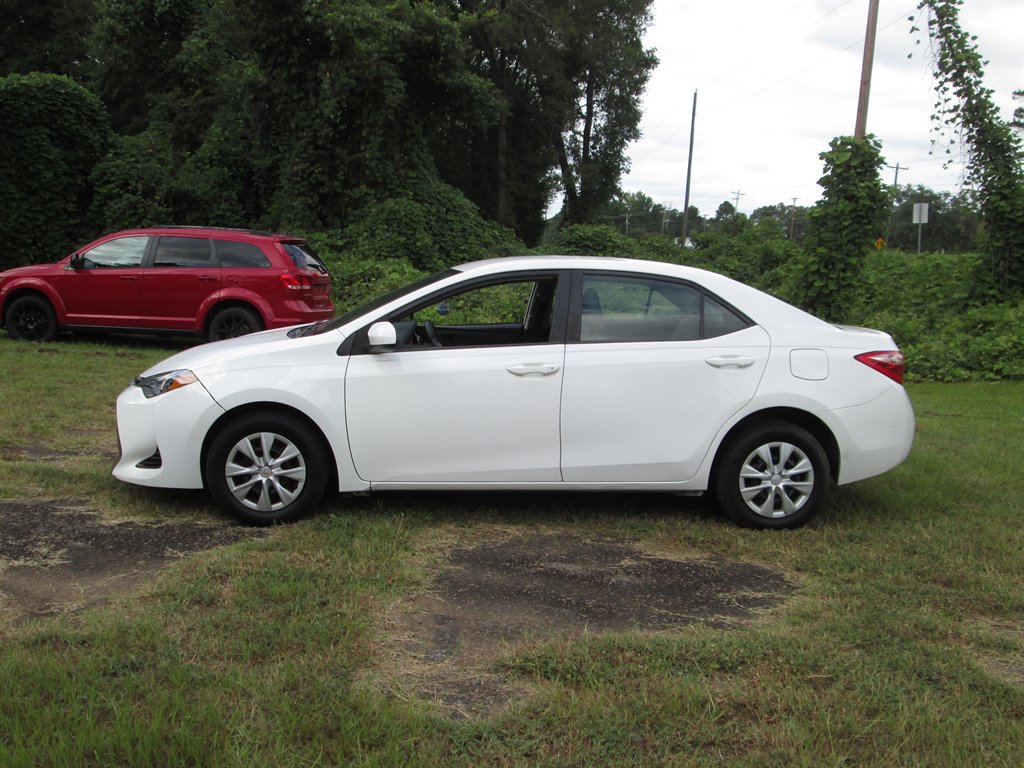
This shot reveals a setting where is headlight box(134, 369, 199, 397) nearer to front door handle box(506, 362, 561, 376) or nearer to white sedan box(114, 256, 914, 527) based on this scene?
white sedan box(114, 256, 914, 527)

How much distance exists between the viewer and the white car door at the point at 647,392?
5289 mm

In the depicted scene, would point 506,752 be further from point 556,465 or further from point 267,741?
point 556,465

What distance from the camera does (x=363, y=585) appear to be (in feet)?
14.1

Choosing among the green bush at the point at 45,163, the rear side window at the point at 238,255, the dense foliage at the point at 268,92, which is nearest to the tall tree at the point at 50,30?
the dense foliage at the point at 268,92

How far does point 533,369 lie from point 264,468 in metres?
1.61

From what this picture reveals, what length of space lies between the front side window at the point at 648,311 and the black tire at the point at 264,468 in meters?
1.72

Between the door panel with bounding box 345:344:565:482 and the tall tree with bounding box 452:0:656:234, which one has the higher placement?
the tall tree with bounding box 452:0:656:234

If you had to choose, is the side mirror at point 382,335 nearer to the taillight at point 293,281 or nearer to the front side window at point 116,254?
the taillight at point 293,281

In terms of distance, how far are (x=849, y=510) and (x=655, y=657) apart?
9.12 ft

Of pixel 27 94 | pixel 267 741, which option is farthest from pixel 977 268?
pixel 27 94

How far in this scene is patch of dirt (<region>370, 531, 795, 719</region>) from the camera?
3.48m

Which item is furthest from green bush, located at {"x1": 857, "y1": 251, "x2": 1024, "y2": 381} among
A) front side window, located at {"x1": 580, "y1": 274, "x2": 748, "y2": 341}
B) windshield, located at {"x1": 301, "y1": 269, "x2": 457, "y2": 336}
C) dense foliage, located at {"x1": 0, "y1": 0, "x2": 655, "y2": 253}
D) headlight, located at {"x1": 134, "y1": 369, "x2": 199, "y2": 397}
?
dense foliage, located at {"x1": 0, "y1": 0, "x2": 655, "y2": 253}

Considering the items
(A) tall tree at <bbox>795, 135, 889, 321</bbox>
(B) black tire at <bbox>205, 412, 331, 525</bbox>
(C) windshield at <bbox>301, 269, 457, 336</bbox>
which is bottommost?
(B) black tire at <bbox>205, 412, 331, 525</bbox>

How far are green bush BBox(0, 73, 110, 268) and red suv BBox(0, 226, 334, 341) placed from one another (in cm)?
757
